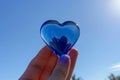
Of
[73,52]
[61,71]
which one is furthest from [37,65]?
[61,71]

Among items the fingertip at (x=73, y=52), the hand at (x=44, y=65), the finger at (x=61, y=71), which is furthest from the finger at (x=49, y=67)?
the finger at (x=61, y=71)

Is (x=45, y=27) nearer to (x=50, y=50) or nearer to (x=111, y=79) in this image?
(x=50, y=50)

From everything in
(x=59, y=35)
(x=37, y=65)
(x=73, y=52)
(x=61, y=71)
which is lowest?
(x=61, y=71)

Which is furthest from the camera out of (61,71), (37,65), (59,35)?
(59,35)

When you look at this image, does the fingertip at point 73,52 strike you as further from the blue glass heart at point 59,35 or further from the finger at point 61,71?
the finger at point 61,71

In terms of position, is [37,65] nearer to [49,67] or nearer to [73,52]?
[49,67]

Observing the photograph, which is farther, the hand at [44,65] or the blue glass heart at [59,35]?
the blue glass heart at [59,35]
